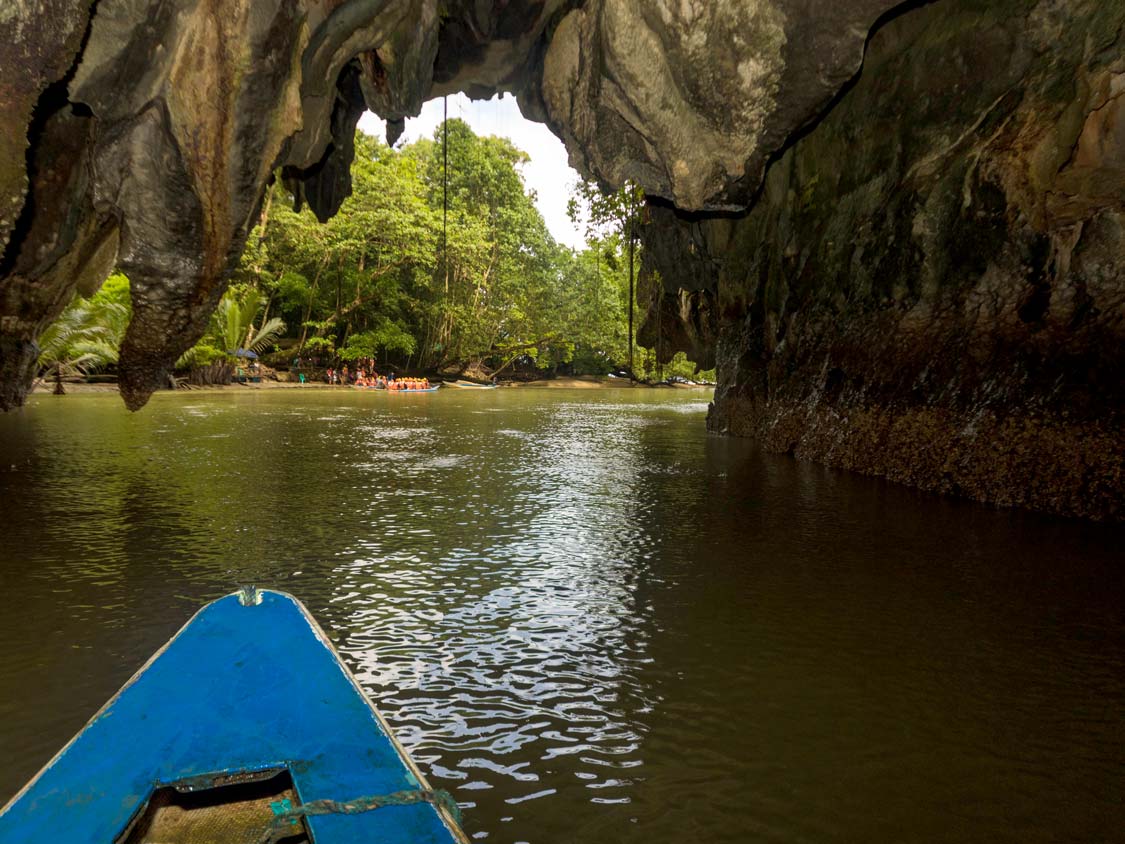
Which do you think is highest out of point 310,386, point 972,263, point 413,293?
point 413,293

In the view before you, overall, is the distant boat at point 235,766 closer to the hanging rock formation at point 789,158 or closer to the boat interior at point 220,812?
the boat interior at point 220,812

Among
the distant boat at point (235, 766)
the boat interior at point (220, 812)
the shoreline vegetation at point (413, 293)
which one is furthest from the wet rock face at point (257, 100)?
the shoreline vegetation at point (413, 293)

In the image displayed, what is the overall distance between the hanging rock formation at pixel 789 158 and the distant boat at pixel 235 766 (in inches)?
230

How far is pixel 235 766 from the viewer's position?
6.87 feet

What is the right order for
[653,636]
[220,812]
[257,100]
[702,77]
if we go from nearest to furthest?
[220,812] → [653,636] → [257,100] → [702,77]

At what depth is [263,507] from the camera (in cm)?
721

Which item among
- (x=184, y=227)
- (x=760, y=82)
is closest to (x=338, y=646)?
(x=184, y=227)

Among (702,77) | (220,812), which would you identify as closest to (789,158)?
(702,77)

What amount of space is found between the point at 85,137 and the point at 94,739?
27.3ft

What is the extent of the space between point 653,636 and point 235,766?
2.39 meters

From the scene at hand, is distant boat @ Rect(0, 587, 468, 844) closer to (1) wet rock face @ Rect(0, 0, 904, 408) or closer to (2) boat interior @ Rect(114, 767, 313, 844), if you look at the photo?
(2) boat interior @ Rect(114, 767, 313, 844)

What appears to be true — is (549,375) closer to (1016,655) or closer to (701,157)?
(701,157)

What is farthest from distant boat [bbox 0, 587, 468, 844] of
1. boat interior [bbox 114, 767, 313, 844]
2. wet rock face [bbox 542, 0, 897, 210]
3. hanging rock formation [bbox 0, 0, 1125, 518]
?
wet rock face [bbox 542, 0, 897, 210]

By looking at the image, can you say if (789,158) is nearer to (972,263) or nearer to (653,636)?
(972,263)
